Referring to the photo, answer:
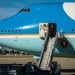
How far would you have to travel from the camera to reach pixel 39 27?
97.7ft

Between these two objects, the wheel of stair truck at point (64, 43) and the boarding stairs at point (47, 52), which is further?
the wheel of stair truck at point (64, 43)

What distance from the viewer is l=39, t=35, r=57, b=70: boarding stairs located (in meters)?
28.3

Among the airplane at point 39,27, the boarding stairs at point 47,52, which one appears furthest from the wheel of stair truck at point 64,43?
the boarding stairs at point 47,52

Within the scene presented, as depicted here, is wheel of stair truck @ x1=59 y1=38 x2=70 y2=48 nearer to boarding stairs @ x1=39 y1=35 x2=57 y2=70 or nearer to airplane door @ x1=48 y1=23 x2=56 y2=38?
boarding stairs @ x1=39 y1=35 x2=57 y2=70

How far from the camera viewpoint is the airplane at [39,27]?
29.5 m

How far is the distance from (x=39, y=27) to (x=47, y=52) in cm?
232

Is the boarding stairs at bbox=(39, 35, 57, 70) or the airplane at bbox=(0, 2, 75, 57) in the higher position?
the airplane at bbox=(0, 2, 75, 57)

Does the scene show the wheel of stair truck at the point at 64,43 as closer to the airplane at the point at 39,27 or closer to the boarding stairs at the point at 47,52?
the airplane at the point at 39,27

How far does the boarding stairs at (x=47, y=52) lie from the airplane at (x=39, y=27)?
50cm

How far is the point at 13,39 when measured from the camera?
100.0 ft

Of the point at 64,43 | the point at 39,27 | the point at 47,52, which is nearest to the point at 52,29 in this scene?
the point at 39,27

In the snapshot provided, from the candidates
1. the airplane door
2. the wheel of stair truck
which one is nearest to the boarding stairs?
the airplane door

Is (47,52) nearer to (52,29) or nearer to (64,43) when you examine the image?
(64,43)

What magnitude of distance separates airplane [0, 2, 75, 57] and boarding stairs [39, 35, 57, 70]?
0.50 metres
